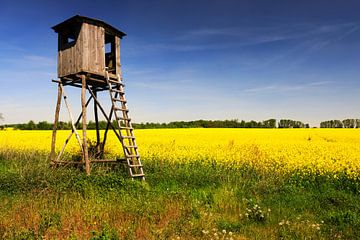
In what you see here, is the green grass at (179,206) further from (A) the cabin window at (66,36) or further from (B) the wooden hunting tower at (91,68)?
(A) the cabin window at (66,36)

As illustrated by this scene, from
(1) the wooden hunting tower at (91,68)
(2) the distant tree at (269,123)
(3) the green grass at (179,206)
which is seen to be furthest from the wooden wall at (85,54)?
(2) the distant tree at (269,123)

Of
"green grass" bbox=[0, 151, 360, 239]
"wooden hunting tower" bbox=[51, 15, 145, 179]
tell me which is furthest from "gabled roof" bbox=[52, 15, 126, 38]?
"green grass" bbox=[0, 151, 360, 239]

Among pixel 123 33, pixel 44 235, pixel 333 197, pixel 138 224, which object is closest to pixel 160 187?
pixel 138 224

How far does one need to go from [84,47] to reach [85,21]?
3.12ft

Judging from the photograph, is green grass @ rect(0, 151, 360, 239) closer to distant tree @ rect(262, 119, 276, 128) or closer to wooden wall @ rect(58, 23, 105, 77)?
wooden wall @ rect(58, 23, 105, 77)

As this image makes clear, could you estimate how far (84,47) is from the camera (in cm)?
1026

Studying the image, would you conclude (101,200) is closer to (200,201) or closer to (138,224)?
(138,224)

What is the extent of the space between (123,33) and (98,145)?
4.71 metres

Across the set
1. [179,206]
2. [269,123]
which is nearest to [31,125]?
[269,123]

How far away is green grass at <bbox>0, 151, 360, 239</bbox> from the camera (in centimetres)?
518

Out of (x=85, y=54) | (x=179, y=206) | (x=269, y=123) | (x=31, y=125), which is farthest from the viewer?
(x=269, y=123)

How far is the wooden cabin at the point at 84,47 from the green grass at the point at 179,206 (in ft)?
12.3

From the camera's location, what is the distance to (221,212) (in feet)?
21.2

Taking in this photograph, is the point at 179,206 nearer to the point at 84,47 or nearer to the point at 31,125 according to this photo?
the point at 84,47
